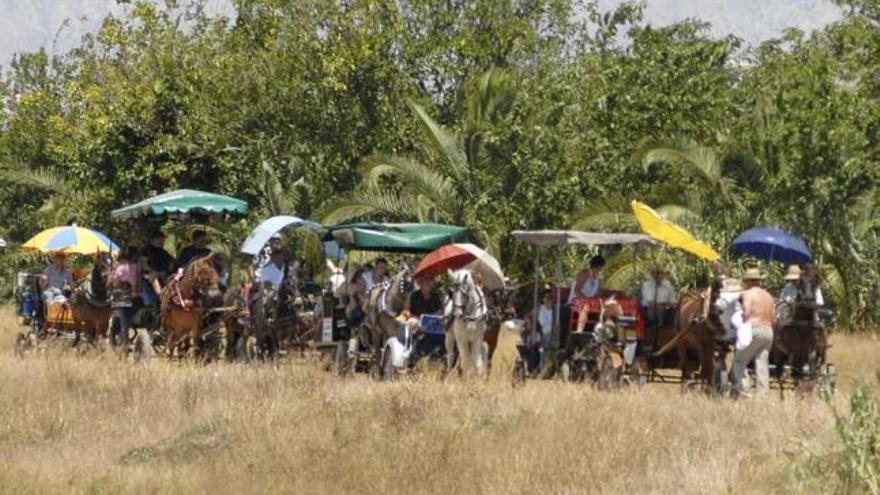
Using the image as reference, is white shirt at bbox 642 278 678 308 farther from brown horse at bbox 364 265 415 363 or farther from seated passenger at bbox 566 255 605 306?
brown horse at bbox 364 265 415 363

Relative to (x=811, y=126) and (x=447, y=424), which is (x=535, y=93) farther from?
(x=447, y=424)

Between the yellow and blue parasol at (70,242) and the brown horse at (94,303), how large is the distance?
1.95 metres

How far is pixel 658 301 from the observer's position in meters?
27.3

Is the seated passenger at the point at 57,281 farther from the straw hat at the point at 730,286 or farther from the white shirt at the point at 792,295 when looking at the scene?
the white shirt at the point at 792,295

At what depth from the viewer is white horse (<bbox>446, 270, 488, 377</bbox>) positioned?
2658cm

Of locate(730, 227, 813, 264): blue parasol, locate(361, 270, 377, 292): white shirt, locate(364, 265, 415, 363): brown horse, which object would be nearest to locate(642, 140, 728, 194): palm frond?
locate(361, 270, 377, 292): white shirt

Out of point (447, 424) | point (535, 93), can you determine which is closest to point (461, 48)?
point (535, 93)

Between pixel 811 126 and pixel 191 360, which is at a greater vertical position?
pixel 811 126

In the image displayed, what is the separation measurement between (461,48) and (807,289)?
52.9 feet

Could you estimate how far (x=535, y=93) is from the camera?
40.1 metres

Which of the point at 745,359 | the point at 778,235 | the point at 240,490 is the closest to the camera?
the point at 240,490

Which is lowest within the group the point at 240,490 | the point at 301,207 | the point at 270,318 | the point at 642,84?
the point at 240,490

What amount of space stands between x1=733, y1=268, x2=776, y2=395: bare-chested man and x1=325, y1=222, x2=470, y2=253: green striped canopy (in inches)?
240

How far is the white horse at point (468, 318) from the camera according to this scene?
→ 1046 inches
